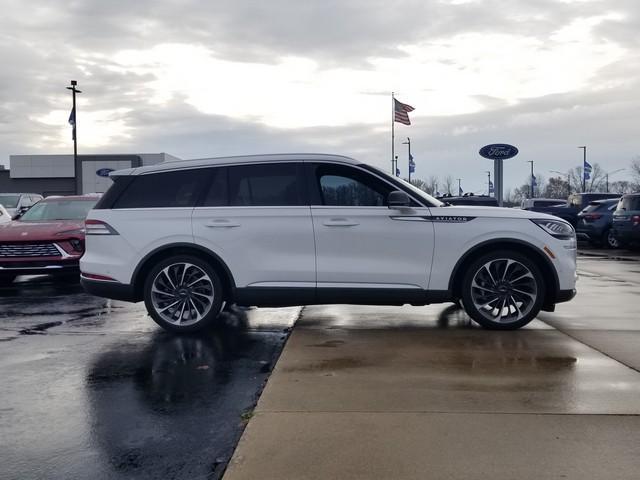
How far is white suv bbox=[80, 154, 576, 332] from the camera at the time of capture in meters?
6.54

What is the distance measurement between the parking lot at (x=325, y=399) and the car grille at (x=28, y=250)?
2.88 metres

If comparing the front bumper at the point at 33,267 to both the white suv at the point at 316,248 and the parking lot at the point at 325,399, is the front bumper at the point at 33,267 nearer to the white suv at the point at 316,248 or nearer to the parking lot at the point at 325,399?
the parking lot at the point at 325,399

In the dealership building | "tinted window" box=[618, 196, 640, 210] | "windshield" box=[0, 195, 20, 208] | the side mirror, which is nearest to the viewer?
the side mirror

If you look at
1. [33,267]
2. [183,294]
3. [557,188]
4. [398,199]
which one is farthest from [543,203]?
A: [557,188]

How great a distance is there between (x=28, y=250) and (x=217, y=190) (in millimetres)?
4932

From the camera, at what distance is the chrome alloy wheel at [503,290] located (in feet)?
21.7

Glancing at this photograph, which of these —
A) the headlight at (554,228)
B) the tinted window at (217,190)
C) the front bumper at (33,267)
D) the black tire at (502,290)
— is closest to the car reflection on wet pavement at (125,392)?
the tinted window at (217,190)

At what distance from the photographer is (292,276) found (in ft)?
21.5

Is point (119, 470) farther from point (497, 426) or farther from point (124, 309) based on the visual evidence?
point (124, 309)

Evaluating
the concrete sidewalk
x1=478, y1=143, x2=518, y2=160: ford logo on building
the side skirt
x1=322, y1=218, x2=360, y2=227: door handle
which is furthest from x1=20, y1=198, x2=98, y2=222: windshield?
x1=478, y1=143, x2=518, y2=160: ford logo on building

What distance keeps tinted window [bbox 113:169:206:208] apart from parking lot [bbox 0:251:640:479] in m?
1.39

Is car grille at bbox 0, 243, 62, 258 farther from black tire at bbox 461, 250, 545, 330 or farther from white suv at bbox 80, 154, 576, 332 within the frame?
black tire at bbox 461, 250, 545, 330

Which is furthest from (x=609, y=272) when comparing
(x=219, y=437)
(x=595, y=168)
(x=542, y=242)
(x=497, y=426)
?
(x=595, y=168)

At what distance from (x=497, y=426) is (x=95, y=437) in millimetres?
2395
